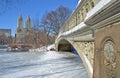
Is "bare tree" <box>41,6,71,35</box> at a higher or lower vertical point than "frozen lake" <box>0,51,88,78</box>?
higher

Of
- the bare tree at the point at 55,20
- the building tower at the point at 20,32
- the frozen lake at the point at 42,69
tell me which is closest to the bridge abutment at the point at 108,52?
the frozen lake at the point at 42,69

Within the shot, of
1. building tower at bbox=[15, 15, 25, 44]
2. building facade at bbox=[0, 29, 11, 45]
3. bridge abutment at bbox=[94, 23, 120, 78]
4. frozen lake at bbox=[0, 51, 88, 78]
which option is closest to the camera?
bridge abutment at bbox=[94, 23, 120, 78]

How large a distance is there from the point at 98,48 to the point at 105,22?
23.3 inches

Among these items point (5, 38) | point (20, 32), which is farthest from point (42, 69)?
point (5, 38)

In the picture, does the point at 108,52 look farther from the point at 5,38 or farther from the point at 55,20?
the point at 5,38

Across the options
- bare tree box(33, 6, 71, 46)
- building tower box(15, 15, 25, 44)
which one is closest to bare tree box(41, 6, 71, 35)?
bare tree box(33, 6, 71, 46)

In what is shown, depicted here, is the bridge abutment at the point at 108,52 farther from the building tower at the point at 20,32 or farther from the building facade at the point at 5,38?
the building facade at the point at 5,38

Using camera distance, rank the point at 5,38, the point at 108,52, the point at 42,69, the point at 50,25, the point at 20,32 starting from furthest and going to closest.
A: 1. the point at 20,32
2. the point at 5,38
3. the point at 50,25
4. the point at 42,69
5. the point at 108,52

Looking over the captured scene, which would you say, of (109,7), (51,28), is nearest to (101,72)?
(109,7)

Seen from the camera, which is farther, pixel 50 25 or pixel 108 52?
pixel 50 25

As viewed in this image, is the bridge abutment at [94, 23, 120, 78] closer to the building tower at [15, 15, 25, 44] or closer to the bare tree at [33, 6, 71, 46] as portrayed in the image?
the bare tree at [33, 6, 71, 46]

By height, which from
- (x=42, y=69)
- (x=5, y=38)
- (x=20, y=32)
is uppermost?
(x=20, y=32)

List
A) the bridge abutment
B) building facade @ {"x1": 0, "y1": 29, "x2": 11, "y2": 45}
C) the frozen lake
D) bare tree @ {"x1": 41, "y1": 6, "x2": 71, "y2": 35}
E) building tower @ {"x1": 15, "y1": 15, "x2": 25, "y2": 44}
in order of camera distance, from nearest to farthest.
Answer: the bridge abutment, the frozen lake, bare tree @ {"x1": 41, "y1": 6, "x2": 71, "y2": 35}, building tower @ {"x1": 15, "y1": 15, "x2": 25, "y2": 44}, building facade @ {"x1": 0, "y1": 29, "x2": 11, "y2": 45}

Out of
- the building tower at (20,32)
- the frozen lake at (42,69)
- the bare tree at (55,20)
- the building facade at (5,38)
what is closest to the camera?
the frozen lake at (42,69)
